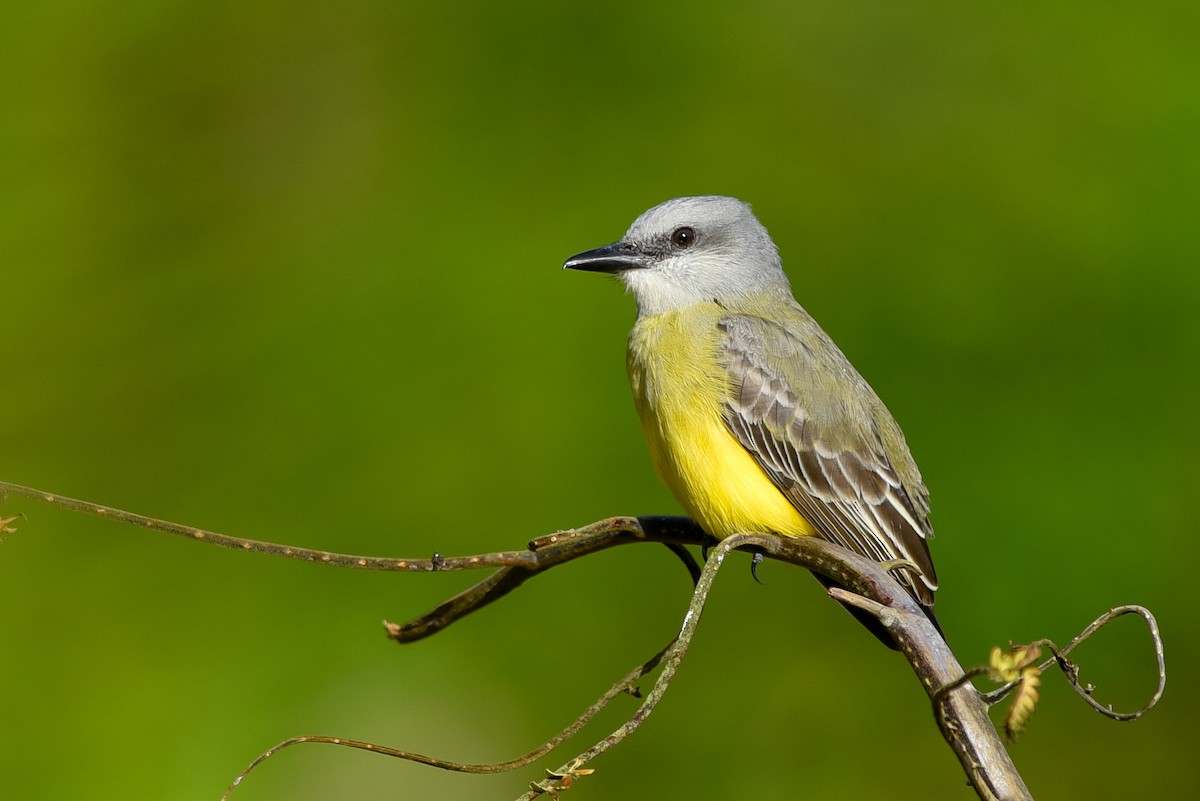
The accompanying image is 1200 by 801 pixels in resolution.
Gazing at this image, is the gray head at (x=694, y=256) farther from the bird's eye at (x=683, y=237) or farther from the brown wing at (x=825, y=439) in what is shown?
the brown wing at (x=825, y=439)

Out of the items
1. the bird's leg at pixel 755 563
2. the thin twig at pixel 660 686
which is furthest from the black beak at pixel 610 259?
the thin twig at pixel 660 686

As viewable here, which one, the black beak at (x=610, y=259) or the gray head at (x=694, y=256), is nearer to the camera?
the black beak at (x=610, y=259)

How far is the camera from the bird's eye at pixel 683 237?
3652 millimetres

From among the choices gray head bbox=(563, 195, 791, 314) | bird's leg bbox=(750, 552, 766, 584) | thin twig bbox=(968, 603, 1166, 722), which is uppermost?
gray head bbox=(563, 195, 791, 314)

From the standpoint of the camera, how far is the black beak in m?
3.39

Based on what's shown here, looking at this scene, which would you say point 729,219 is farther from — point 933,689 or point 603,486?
point 933,689

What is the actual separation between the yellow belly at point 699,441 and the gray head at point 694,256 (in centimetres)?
24

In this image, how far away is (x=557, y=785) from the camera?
150 cm

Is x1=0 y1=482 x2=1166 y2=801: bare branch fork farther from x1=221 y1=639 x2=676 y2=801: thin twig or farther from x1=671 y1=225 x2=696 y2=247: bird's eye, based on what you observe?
x1=671 y1=225 x2=696 y2=247: bird's eye

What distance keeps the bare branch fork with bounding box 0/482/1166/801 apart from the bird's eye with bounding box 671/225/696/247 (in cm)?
163

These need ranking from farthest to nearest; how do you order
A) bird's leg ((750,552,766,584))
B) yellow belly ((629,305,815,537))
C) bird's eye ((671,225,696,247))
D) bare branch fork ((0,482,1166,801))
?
bird's eye ((671,225,696,247))
bird's leg ((750,552,766,584))
yellow belly ((629,305,815,537))
bare branch fork ((0,482,1166,801))

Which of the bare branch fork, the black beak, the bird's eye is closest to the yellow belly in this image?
the black beak

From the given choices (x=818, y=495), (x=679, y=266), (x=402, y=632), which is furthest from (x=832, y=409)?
(x=402, y=632)

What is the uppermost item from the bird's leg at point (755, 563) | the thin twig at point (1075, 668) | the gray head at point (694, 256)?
the gray head at point (694, 256)
